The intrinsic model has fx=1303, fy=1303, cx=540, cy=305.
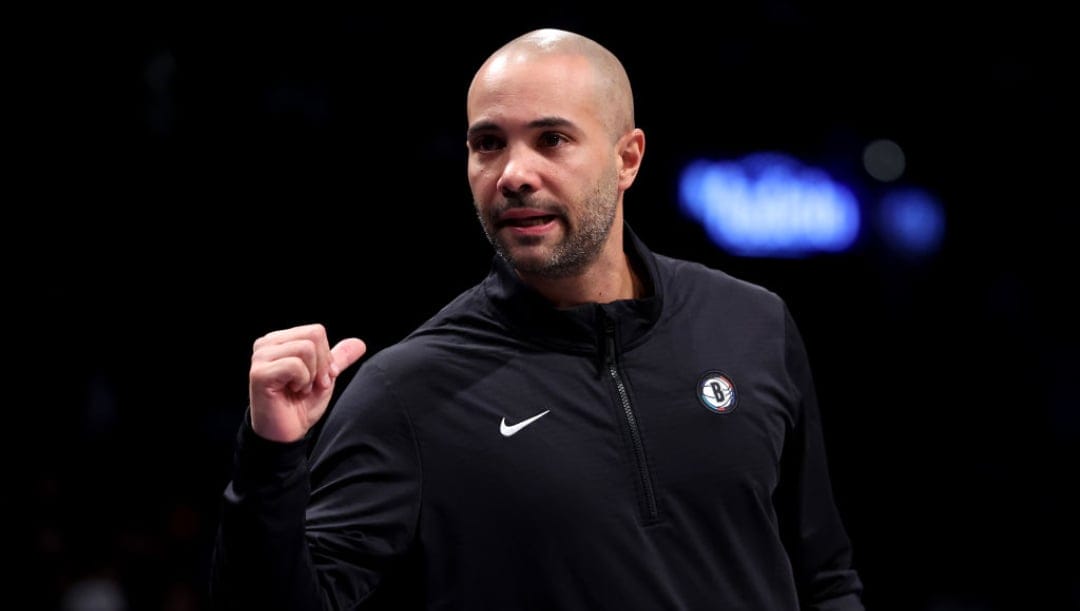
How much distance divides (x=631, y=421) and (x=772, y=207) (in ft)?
16.3

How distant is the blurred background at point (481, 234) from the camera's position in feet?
17.0

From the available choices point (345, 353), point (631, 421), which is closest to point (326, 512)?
point (345, 353)

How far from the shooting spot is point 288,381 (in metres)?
1.58

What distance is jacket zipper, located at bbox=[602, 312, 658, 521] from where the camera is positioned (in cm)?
186

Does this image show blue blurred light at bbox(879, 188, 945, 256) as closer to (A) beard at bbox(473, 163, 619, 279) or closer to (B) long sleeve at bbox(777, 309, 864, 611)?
(B) long sleeve at bbox(777, 309, 864, 611)

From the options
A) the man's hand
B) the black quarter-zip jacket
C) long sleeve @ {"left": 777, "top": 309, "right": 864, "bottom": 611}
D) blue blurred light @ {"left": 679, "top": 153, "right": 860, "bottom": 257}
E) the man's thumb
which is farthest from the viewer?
blue blurred light @ {"left": 679, "top": 153, "right": 860, "bottom": 257}

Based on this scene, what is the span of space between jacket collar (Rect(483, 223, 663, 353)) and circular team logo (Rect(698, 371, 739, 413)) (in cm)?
12

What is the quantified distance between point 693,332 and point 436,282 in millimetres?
3744

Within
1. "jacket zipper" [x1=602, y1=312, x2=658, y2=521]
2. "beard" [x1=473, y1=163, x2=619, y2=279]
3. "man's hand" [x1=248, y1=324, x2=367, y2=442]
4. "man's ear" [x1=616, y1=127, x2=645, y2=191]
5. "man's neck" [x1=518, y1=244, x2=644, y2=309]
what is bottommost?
"jacket zipper" [x1=602, y1=312, x2=658, y2=521]

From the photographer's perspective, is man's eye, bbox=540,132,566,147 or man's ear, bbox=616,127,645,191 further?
man's ear, bbox=616,127,645,191

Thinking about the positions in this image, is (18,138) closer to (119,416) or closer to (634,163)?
(119,416)

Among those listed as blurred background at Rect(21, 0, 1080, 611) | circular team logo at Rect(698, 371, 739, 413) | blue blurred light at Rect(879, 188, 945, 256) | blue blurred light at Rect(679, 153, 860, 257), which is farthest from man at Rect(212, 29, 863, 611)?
blue blurred light at Rect(879, 188, 945, 256)

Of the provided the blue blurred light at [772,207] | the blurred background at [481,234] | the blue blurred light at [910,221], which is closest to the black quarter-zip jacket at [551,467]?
the blurred background at [481,234]

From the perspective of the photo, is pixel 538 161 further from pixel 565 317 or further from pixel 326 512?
pixel 326 512
